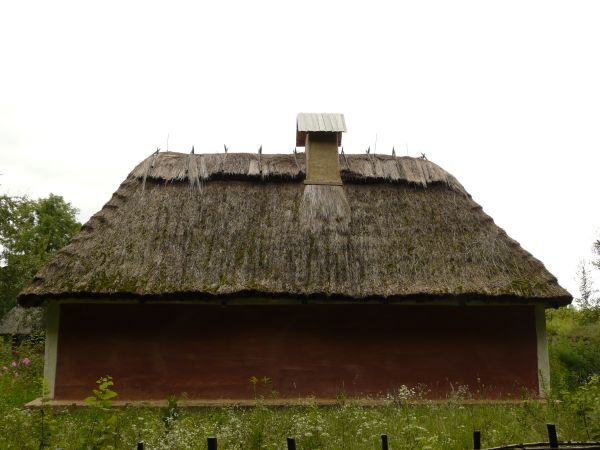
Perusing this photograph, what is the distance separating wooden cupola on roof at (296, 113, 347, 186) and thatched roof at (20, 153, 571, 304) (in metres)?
0.24

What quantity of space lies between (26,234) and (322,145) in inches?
879

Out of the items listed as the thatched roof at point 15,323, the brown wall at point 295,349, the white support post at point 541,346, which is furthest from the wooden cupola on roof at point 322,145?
the thatched roof at point 15,323

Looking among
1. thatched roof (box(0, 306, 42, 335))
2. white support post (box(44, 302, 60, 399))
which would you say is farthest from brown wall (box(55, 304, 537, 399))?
thatched roof (box(0, 306, 42, 335))

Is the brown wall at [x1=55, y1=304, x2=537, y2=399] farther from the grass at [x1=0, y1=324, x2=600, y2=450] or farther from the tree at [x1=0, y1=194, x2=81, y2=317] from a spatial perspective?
the tree at [x1=0, y1=194, x2=81, y2=317]

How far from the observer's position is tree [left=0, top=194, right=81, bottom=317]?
2069 centimetres

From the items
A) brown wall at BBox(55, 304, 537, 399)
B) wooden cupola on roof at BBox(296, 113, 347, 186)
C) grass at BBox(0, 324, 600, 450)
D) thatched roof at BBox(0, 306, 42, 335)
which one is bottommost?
grass at BBox(0, 324, 600, 450)

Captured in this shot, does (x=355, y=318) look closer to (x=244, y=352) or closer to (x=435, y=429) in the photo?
(x=244, y=352)

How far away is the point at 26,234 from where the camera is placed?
28.2m

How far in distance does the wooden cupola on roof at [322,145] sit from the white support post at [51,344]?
530 cm

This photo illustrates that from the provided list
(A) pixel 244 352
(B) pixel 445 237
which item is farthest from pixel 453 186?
(A) pixel 244 352

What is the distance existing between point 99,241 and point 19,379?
3585mm

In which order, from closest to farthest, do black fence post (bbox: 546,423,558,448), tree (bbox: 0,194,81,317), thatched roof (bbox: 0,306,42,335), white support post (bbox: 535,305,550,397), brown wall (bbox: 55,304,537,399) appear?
black fence post (bbox: 546,423,558,448)
brown wall (bbox: 55,304,537,399)
white support post (bbox: 535,305,550,397)
tree (bbox: 0,194,81,317)
thatched roof (bbox: 0,306,42,335)

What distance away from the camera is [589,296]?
682 inches

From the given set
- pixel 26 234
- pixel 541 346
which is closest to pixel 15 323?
pixel 26 234
